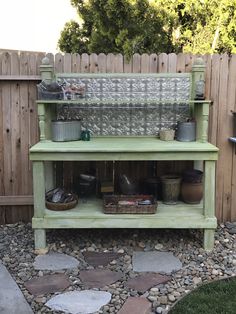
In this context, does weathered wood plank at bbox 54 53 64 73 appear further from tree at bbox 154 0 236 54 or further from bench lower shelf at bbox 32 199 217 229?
tree at bbox 154 0 236 54

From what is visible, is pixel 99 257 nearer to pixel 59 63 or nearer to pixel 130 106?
pixel 130 106

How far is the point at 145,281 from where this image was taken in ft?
9.11

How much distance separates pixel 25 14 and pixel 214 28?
541 cm

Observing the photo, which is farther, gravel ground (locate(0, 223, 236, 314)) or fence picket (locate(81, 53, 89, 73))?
fence picket (locate(81, 53, 89, 73))

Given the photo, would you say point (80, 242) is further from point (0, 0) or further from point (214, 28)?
point (0, 0)

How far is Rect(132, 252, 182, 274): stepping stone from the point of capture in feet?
9.82

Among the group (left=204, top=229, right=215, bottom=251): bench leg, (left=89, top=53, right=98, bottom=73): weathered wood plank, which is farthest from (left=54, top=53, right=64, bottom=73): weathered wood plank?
(left=204, top=229, right=215, bottom=251): bench leg

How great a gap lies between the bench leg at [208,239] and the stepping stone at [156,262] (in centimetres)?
33

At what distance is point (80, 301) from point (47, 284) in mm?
354

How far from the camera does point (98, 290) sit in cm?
265

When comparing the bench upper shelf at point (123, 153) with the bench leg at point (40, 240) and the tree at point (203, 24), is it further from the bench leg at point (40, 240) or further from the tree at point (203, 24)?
the tree at point (203, 24)

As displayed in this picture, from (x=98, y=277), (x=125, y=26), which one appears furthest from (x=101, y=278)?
(x=125, y=26)

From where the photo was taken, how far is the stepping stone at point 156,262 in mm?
2994

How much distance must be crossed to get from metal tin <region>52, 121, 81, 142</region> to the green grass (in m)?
1.71
